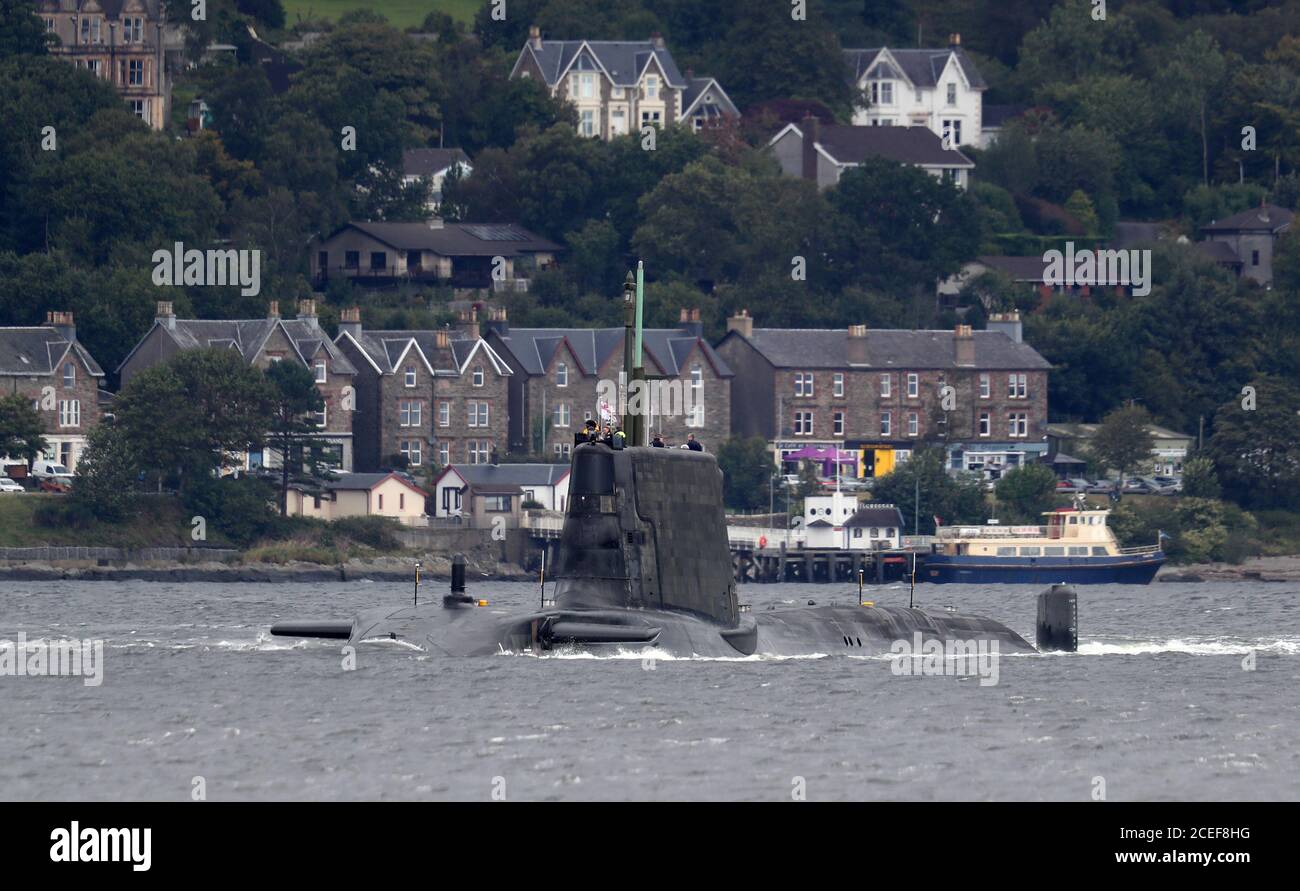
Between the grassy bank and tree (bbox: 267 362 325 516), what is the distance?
69.7m

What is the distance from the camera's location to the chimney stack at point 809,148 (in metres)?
153

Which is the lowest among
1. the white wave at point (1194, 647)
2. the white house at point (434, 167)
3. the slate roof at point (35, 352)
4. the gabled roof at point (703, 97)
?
the white wave at point (1194, 647)

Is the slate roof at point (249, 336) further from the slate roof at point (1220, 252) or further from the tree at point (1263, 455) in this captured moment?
the slate roof at point (1220, 252)

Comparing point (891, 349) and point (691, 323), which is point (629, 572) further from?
point (891, 349)

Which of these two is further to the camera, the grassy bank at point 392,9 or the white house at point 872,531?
the grassy bank at point 392,9

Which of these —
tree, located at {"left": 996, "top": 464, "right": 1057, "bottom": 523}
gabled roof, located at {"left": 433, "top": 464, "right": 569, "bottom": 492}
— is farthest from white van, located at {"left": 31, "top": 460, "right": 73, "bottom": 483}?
tree, located at {"left": 996, "top": 464, "right": 1057, "bottom": 523}

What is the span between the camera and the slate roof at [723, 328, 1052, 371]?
124 metres

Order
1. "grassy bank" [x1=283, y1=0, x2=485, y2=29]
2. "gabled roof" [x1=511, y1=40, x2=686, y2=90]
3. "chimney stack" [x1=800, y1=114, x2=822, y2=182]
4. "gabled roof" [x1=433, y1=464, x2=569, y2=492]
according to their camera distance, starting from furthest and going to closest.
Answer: "grassy bank" [x1=283, y1=0, x2=485, y2=29]
"gabled roof" [x1=511, y1=40, x2=686, y2=90]
"chimney stack" [x1=800, y1=114, x2=822, y2=182]
"gabled roof" [x1=433, y1=464, x2=569, y2=492]

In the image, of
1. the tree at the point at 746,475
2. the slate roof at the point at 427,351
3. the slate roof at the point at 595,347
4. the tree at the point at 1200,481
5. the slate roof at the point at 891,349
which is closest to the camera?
the tree at the point at 1200,481

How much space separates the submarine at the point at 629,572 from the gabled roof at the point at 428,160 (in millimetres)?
104280

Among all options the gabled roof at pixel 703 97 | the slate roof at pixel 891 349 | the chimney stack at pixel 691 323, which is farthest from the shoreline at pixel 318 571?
the gabled roof at pixel 703 97

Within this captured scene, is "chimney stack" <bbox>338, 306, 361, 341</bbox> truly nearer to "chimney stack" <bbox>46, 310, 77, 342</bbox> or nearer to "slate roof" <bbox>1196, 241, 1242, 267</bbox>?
"chimney stack" <bbox>46, 310, 77, 342</bbox>

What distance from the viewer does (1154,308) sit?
13175 centimetres
